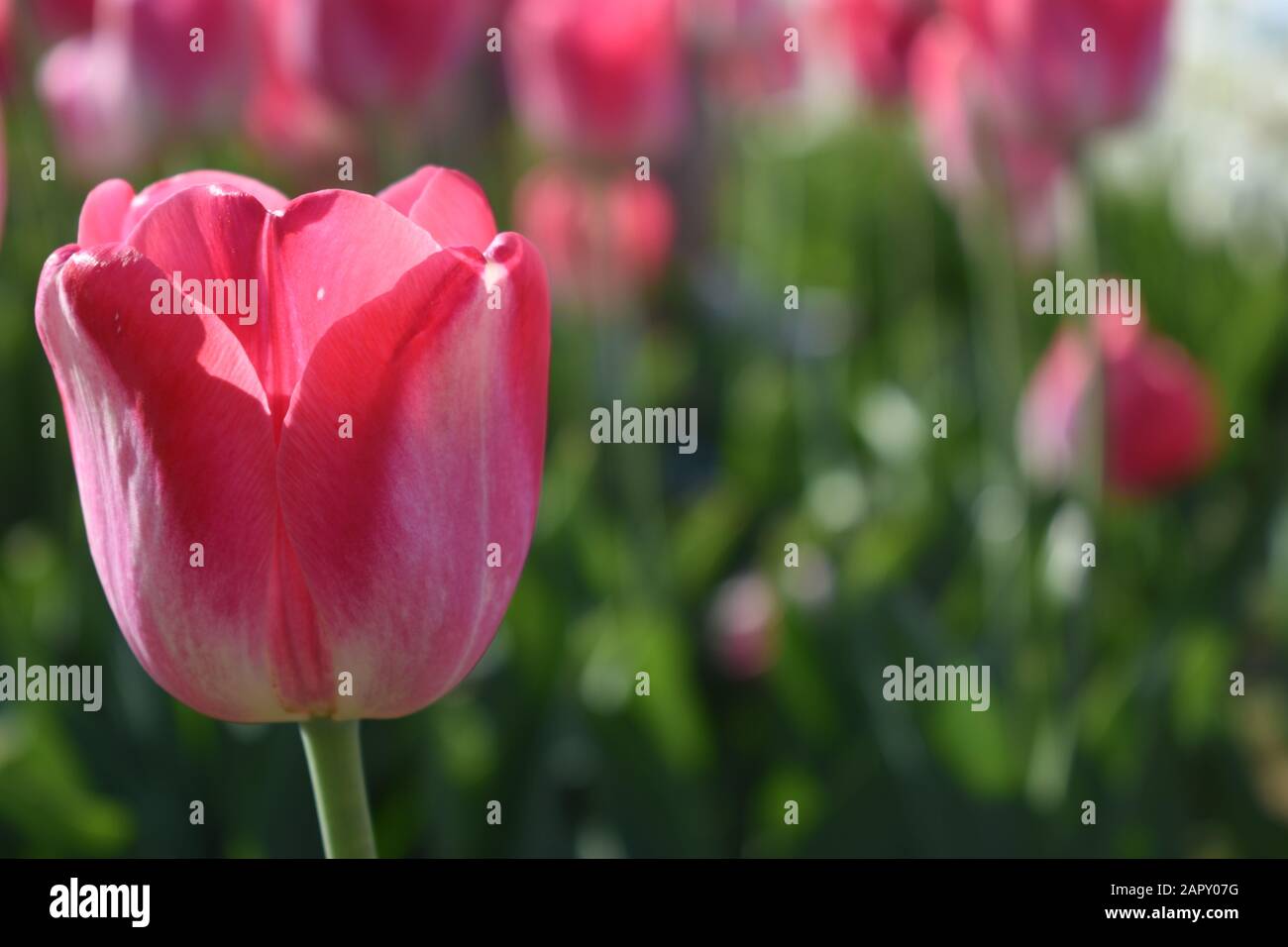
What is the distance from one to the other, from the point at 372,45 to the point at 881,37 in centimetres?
96

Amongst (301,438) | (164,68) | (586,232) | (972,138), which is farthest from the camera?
(586,232)

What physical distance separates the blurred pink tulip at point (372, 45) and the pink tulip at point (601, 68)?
0.98 feet

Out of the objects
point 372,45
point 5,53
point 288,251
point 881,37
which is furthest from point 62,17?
point 288,251

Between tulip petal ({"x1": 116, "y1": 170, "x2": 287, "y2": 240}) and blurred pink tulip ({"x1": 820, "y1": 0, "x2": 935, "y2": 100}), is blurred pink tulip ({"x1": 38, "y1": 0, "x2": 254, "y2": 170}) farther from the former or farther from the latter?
blurred pink tulip ({"x1": 820, "y1": 0, "x2": 935, "y2": 100})

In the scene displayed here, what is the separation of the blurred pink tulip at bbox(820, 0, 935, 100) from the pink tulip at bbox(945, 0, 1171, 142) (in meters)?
0.74

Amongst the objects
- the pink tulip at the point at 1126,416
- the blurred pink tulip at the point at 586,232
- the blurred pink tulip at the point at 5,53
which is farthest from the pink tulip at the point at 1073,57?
the blurred pink tulip at the point at 5,53

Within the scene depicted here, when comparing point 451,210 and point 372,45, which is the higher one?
point 372,45

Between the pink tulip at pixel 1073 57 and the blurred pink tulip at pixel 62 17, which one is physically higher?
the blurred pink tulip at pixel 62 17

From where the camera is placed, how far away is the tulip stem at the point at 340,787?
30cm

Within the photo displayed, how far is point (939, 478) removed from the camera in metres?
1.54

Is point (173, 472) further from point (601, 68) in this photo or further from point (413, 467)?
point (601, 68)

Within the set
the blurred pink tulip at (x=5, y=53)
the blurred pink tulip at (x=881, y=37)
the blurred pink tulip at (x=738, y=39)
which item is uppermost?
the blurred pink tulip at (x=738, y=39)

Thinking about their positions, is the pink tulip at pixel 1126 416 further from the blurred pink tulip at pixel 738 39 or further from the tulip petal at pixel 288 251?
the tulip petal at pixel 288 251

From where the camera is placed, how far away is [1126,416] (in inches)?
47.6
